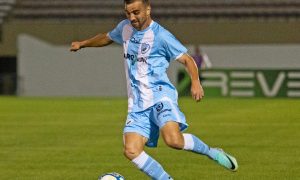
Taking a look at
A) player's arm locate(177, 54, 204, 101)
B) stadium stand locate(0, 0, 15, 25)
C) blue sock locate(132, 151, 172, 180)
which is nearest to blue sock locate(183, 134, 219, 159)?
blue sock locate(132, 151, 172, 180)

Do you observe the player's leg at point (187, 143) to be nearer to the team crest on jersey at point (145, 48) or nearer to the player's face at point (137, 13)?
the team crest on jersey at point (145, 48)

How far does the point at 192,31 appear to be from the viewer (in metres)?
36.1

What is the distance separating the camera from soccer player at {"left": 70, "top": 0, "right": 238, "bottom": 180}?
7586 mm

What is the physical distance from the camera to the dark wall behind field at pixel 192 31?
35719 millimetres

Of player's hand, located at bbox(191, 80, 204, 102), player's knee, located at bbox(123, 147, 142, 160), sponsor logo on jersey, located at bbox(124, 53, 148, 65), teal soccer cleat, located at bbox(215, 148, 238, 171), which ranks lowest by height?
teal soccer cleat, located at bbox(215, 148, 238, 171)

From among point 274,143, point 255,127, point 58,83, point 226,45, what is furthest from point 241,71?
point 274,143

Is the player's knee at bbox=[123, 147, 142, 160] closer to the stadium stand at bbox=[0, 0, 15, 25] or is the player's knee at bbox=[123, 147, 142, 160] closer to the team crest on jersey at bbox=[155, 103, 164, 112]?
the team crest on jersey at bbox=[155, 103, 164, 112]

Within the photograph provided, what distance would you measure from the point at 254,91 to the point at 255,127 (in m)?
12.1

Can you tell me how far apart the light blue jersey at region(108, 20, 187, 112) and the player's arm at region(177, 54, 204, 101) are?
7 centimetres

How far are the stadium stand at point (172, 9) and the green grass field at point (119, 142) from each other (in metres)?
12.9

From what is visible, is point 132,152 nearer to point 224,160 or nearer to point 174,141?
point 174,141

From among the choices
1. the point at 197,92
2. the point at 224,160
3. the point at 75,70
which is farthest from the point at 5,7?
the point at 197,92

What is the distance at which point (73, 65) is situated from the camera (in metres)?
34.5

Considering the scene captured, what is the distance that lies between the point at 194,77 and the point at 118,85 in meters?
26.6
